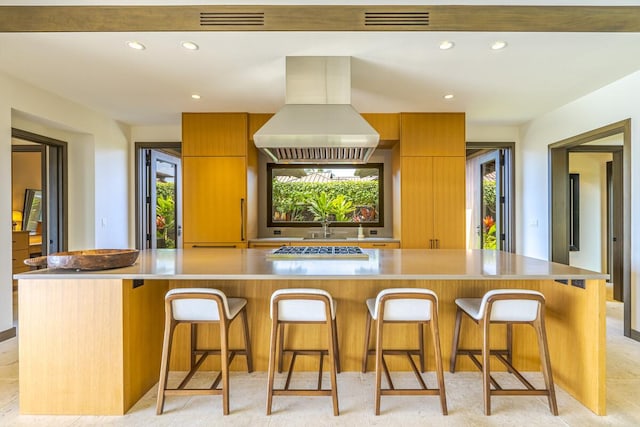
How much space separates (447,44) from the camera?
263 cm

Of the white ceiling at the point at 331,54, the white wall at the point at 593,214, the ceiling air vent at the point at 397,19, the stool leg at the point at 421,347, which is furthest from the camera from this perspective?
the white wall at the point at 593,214

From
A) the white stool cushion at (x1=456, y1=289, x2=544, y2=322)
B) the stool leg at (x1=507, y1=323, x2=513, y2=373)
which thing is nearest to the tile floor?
the stool leg at (x1=507, y1=323, x2=513, y2=373)

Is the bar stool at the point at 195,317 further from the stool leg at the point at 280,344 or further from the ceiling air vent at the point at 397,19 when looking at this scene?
the ceiling air vent at the point at 397,19

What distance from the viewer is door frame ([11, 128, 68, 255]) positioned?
4.35m

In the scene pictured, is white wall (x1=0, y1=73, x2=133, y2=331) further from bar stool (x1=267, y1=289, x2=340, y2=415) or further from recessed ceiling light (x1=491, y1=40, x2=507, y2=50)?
recessed ceiling light (x1=491, y1=40, x2=507, y2=50)

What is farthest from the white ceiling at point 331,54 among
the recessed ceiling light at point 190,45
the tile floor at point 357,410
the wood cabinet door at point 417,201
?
the tile floor at point 357,410

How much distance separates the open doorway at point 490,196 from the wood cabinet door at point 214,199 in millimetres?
3445

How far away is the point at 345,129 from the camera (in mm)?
2623

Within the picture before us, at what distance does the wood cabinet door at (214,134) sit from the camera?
442 cm

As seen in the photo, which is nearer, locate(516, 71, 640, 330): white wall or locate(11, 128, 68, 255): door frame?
locate(516, 71, 640, 330): white wall

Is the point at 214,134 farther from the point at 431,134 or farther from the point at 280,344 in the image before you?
the point at 280,344

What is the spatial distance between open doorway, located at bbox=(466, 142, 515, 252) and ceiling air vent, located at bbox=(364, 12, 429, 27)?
3.18m

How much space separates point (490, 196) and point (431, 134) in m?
2.14

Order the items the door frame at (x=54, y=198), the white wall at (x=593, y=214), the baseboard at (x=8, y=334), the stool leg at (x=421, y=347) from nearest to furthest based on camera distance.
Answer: the stool leg at (x=421, y=347) < the baseboard at (x=8, y=334) < the door frame at (x=54, y=198) < the white wall at (x=593, y=214)
